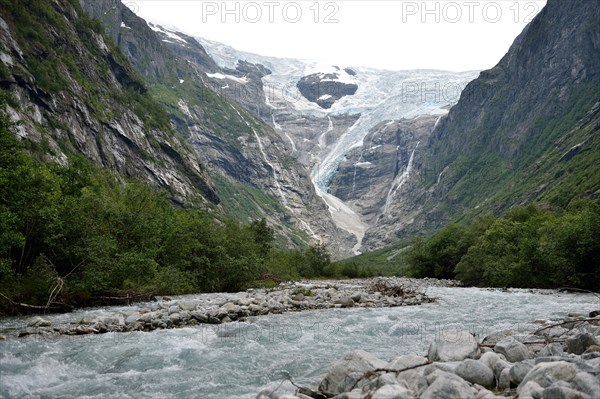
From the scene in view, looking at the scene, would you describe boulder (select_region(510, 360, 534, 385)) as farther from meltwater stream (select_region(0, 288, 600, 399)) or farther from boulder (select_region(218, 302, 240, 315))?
boulder (select_region(218, 302, 240, 315))

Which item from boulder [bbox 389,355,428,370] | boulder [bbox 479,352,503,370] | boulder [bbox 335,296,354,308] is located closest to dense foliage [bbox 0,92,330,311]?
boulder [bbox 335,296,354,308]

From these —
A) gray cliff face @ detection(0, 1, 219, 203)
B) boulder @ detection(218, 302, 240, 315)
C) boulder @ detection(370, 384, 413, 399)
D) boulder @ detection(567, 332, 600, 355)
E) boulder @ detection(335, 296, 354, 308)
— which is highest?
gray cliff face @ detection(0, 1, 219, 203)

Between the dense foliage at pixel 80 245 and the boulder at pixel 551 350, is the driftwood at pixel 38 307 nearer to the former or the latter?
the dense foliage at pixel 80 245

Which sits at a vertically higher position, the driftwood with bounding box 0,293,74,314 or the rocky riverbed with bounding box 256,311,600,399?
the rocky riverbed with bounding box 256,311,600,399

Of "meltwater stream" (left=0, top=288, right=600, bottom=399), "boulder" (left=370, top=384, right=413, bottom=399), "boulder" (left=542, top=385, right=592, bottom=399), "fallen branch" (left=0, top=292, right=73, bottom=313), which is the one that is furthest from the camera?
"fallen branch" (left=0, top=292, right=73, bottom=313)

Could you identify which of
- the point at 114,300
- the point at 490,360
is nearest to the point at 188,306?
the point at 114,300

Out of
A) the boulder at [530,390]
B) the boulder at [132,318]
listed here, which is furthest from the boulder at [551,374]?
the boulder at [132,318]

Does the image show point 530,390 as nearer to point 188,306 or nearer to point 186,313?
point 186,313
